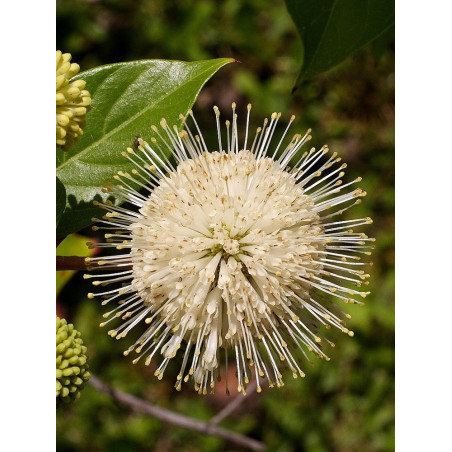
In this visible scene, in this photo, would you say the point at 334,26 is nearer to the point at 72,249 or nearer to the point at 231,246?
the point at 231,246

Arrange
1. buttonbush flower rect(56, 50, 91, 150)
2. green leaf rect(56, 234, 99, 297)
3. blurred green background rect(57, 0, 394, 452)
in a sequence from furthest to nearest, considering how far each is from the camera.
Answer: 1. blurred green background rect(57, 0, 394, 452)
2. green leaf rect(56, 234, 99, 297)
3. buttonbush flower rect(56, 50, 91, 150)

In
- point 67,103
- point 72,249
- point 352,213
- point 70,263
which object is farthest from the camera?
point 352,213

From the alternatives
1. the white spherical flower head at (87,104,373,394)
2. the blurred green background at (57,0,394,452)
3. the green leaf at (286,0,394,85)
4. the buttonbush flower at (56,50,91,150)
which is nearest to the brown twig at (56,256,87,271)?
the white spherical flower head at (87,104,373,394)

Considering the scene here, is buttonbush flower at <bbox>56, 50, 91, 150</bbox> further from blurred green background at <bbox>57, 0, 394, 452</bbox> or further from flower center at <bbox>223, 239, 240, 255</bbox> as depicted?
A: blurred green background at <bbox>57, 0, 394, 452</bbox>

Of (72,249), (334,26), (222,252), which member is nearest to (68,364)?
(222,252)

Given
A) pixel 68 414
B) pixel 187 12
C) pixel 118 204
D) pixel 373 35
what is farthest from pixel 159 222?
pixel 187 12

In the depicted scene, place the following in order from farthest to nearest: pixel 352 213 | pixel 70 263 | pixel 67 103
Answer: pixel 352 213, pixel 70 263, pixel 67 103
